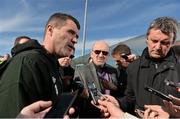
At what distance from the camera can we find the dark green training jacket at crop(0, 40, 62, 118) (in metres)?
2.42

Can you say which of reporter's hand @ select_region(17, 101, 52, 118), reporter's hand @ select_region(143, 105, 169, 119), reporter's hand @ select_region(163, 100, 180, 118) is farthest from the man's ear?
reporter's hand @ select_region(17, 101, 52, 118)

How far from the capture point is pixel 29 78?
101 inches

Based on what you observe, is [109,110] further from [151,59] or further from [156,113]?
[151,59]

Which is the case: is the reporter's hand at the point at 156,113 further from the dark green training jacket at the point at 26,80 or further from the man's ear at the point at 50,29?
the man's ear at the point at 50,29

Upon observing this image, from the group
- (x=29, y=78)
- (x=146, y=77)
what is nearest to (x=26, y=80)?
(x=29, y=78)

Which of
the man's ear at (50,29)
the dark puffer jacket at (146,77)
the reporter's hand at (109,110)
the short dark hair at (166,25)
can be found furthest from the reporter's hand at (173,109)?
the man's ear at (50,29)

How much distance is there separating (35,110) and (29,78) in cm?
95

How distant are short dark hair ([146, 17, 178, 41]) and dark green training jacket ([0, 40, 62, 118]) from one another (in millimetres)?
1283

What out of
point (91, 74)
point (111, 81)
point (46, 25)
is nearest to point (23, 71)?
point (46, 25)

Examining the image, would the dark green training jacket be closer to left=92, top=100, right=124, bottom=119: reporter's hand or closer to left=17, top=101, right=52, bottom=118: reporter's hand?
Result: left=92, top=100, right=124, bottom=119: reporter's hand

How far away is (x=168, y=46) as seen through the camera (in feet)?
A: 12.3

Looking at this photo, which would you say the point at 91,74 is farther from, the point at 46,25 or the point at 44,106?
the point at 44,106

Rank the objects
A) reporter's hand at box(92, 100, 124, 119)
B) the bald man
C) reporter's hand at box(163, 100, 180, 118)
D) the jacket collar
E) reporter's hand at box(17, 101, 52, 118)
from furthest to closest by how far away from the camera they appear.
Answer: the bald man
the jacket collar
reporter's hand at box(92, 100, 124, 119)
reporter's hand at box(163, 100, 180, 118)
reporter's hand at box(17, 101, 52, 118)

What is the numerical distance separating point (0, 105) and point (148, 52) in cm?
187
